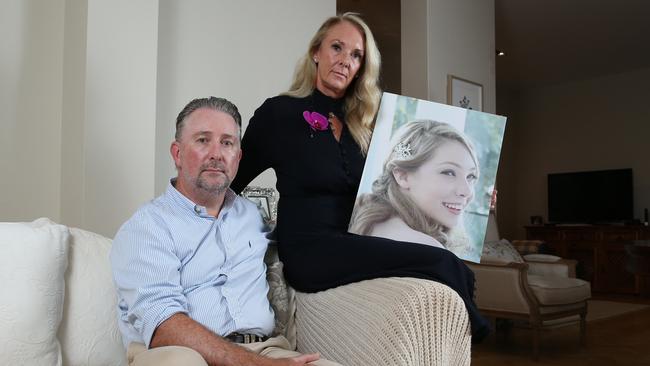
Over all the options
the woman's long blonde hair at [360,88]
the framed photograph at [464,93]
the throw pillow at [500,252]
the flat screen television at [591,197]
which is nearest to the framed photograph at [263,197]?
the woman's long blonde hair at [360,88]

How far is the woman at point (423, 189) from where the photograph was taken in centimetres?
160

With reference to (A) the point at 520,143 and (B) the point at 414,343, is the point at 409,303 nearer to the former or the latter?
(B) the point at 414,343

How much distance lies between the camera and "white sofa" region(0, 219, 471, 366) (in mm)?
1323

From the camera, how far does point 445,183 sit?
162 cm

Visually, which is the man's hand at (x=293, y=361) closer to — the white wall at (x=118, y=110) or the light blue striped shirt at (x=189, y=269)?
the light blue striped shirt at (x=189, y=269)

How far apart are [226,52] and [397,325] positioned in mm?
1971

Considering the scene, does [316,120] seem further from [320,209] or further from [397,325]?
[397,325]

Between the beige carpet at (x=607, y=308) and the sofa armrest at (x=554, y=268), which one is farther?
the beige carpet at (x=607, y=308)

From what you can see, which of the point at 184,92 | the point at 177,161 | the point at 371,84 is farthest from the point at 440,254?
the point at 184,92

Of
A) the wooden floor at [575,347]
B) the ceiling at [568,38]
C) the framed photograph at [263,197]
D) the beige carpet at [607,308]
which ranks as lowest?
the beige carpet at [607,308]

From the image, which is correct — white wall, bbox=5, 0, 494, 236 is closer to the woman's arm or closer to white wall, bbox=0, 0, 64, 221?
white wall, bbox=0, 0, 64, 221

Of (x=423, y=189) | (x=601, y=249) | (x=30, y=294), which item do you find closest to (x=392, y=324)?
(x=423, y=189)

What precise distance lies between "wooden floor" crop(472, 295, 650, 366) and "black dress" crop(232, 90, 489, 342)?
7.40ft

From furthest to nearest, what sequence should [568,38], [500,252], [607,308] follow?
[568,38]
[607,308]
[500,252]
